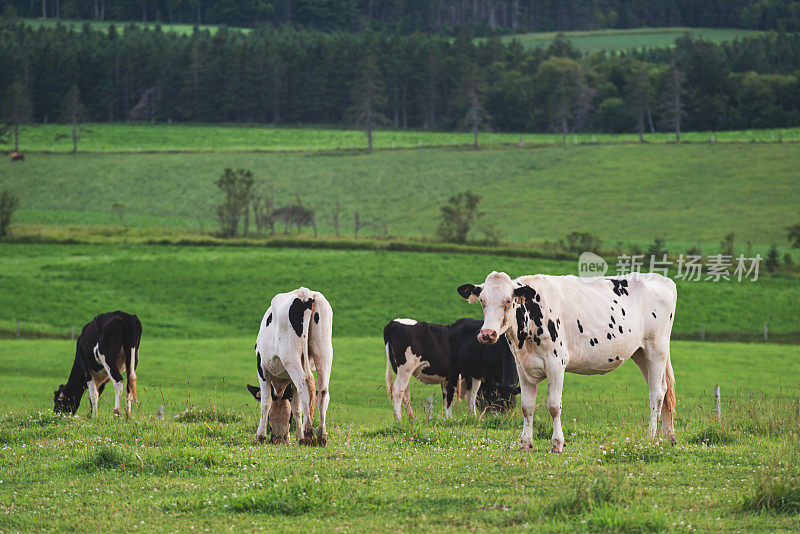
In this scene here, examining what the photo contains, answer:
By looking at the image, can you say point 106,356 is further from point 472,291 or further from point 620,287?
point 620,287

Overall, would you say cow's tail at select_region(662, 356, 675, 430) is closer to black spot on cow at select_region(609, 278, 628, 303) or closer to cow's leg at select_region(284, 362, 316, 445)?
black spot on cow at select_region(609, 278, 628, 303)

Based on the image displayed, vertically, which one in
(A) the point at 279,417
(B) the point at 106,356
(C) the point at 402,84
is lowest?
(A) the point at 279,417

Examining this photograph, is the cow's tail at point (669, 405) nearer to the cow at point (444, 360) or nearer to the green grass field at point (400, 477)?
the green grass field at point (400, 477)

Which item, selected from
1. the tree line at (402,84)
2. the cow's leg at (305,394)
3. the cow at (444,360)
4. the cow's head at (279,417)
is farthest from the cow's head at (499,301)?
the tree line at (402,84)

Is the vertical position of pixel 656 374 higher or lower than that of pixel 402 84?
lower

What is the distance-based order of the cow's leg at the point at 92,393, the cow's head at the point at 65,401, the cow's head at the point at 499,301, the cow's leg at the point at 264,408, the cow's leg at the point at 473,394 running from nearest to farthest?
the cow's head at the point at 499,301 → the cow's leg at the point at 264,408 → the cow's leg at the point at 92,393 → the cow's leg at the point at 473,394 → the cow's head at the point at 65,401

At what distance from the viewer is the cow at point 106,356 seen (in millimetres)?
19172

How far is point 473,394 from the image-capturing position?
66.3 ft

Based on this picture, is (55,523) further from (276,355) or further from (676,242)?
(676,242)

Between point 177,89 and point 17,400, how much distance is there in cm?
13098

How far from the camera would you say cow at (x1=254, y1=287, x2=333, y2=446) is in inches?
573

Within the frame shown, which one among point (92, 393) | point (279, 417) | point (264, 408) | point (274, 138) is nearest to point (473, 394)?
point (279, 417)

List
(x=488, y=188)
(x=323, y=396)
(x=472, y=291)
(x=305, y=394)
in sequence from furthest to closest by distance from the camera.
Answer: (x=488, y=188)
(x=323, y=396)
(x=305, y=394)
(x=472, y=291)

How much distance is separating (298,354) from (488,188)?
8259cm
